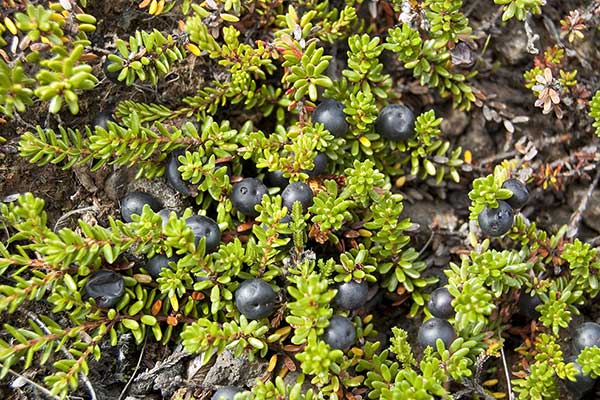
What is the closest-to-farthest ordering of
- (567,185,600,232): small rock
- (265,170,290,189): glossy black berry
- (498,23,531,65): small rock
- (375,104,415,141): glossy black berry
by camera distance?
(265,170,290,189): glossy black berry
(375,104,415,141): glossy black berry
(567,185,600,232): small rock
(498,23,531,65): small rock

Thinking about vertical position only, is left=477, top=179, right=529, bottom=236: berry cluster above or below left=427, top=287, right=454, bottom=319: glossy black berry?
above

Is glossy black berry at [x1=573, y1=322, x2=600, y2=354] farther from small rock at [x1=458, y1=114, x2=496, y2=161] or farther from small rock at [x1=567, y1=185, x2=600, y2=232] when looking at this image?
small rock at [x1=458, y1=114, x2=496, y2=161]

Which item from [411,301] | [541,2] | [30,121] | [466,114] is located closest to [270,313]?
[411,301]

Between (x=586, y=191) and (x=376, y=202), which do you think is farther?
(x=586, y=191)

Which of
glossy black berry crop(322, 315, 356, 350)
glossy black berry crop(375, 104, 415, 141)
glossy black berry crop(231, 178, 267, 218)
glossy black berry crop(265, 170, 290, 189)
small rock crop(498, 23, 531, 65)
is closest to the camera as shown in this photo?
glossy black berry crop(322, 315, 356, 350)

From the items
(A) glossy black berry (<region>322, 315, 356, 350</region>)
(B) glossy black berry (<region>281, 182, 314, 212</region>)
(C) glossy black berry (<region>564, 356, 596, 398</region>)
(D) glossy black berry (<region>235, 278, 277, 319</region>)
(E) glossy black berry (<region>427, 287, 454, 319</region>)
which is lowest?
(C) glossy black berry (<region>564, 356, 596, 398</region>)

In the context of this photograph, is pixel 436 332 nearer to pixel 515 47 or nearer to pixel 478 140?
pixel 478 140

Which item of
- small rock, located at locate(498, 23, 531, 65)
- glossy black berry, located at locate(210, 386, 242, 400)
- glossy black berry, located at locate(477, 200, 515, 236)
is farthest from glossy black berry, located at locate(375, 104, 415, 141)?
glossy black berry, located at locate(210, 386, 242, 400)

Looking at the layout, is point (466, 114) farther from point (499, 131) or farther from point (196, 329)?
point (196, 329)
